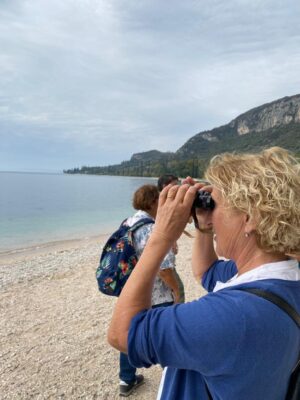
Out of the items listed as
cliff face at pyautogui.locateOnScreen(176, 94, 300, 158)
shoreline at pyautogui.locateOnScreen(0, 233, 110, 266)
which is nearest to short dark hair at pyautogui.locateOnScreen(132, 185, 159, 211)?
shoreline at pyautogui.locateOnScreen(0, 233, 110, 266)

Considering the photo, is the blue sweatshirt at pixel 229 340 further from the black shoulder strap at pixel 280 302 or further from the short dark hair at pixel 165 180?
the short dark hair at pixel 165 180

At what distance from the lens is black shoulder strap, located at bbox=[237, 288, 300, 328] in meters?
0.92

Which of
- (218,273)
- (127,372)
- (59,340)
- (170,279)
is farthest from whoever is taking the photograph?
(59,340)

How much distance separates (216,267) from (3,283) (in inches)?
321

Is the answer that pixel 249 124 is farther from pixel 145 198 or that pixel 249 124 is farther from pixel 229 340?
pixel 229 340

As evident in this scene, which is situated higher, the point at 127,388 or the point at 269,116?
the point at 269,116

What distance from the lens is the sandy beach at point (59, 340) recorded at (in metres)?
3.67

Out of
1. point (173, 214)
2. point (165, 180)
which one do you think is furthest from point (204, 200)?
point (165, 180)

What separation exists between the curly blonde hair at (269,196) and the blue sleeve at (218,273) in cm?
56

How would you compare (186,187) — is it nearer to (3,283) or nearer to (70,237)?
(3,283)

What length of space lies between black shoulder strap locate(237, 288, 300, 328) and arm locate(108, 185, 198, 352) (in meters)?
0.32

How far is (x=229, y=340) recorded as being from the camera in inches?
34.5

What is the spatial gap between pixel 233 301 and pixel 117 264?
1.92 metres

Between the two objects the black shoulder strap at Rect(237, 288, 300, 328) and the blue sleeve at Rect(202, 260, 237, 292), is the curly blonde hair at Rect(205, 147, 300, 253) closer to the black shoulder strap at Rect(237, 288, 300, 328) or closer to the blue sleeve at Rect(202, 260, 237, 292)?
the black shoulder strap at Rect(237, 288, 300, 328)
